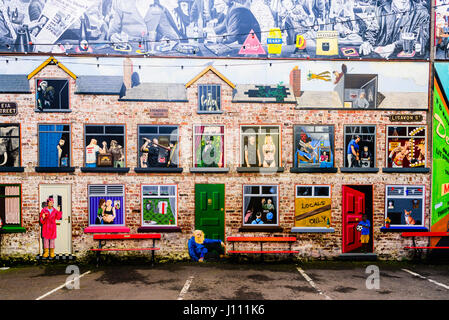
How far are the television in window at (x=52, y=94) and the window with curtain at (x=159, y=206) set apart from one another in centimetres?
388

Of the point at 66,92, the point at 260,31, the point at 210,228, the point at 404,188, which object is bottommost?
the point at 210,228

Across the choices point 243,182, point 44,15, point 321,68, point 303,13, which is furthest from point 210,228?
point 44,15

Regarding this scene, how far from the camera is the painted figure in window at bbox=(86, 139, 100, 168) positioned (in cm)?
960

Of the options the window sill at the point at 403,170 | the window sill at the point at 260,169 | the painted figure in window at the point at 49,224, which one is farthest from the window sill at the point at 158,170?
the window sill at the point at 403,170

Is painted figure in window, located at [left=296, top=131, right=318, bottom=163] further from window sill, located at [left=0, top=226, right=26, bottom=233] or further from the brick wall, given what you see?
window sill, located at [left=0, top=226, right=26, bottom=233]

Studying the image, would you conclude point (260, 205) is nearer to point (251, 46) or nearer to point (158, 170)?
point (158, 170)

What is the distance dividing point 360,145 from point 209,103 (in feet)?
17.5

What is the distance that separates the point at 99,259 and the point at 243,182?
17.9 ft

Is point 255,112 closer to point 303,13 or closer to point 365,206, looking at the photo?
point 303,13

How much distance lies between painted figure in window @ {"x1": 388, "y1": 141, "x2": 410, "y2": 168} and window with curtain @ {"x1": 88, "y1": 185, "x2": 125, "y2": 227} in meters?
9.20

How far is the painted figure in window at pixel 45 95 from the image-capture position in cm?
945

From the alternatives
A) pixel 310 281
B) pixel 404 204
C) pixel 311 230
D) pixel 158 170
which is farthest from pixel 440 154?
pixel 158 170

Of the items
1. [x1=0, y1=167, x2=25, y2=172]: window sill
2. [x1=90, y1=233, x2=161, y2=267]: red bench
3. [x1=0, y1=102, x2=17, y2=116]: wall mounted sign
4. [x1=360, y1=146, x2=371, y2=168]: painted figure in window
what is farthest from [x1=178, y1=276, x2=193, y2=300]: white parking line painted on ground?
[x1=0, y1=102, x2=17, y2=116]: wall mounted sign

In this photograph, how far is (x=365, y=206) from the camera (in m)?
9.79
